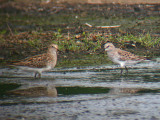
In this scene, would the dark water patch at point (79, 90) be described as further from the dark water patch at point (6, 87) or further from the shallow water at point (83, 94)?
the dark water patch at point (6, 87)

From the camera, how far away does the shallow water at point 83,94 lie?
6894 mm

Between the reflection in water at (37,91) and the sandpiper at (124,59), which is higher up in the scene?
the sandpiper at (124,59)

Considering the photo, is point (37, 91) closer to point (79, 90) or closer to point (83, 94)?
point (79, 90)

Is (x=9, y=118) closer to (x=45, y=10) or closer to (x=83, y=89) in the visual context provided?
(x=83, y=89)

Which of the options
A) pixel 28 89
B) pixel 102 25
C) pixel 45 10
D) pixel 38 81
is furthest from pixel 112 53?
pixel 45 10

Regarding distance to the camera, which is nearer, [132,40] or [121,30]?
[132,40]

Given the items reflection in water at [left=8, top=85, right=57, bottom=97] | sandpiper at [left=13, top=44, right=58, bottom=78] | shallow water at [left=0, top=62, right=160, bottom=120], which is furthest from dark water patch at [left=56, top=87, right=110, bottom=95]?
sandpiper at [left=13, top=44, right=58, bottom=78]

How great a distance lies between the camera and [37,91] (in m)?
9.13

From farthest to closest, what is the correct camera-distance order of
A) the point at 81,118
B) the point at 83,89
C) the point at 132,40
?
the point at 132,40 < the point at 83,89 < the point at 81,118

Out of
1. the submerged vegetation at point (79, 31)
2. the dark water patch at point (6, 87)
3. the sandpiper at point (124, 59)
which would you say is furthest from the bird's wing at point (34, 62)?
the sandpiper at point (124, 59)

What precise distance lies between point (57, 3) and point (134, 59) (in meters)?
17.1

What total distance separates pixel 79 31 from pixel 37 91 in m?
8.86

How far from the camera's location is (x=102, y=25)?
19219 millimetres

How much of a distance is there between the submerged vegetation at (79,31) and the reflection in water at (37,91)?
3.02 meters
